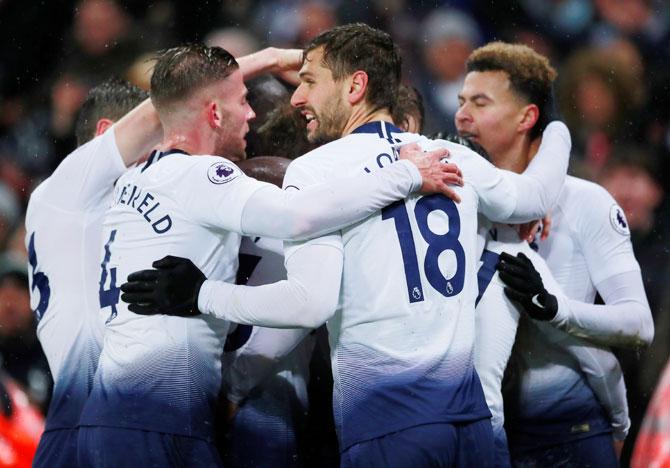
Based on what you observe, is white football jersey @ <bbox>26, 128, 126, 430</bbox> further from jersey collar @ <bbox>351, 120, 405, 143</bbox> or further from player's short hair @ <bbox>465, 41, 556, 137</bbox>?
player's short hair @ <bbox>465, 41, 556, 137</bbox>

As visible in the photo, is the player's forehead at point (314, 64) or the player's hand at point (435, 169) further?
the player's forehead at point (314, 64)

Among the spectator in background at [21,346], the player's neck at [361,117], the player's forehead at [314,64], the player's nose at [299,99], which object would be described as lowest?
the spectator in background at [21,346]

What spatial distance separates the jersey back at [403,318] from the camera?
3100mm

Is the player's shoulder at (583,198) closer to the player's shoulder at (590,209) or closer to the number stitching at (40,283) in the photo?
the player's shoulder at (590,209)

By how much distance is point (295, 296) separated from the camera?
3088mm

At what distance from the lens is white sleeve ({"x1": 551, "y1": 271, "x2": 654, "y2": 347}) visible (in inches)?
148

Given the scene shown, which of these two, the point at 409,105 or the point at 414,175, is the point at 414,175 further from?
the point at 409,105

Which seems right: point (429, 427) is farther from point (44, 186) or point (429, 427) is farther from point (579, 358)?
point (44, 186)

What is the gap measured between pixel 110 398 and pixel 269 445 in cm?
66

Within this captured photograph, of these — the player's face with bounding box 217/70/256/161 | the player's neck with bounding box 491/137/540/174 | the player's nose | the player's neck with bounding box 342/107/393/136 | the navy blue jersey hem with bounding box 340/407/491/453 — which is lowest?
the navy blue jersey hem with bounding box 340/407/491/453

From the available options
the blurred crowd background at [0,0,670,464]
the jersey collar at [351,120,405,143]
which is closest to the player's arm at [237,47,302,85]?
the jersey collar at [351,120,405,143]

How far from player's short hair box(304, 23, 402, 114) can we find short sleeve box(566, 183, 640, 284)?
1.05 meters

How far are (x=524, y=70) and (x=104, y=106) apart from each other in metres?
1.87

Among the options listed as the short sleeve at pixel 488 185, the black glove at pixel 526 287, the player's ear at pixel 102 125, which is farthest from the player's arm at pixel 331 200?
the player's ear at pixel 102 125
